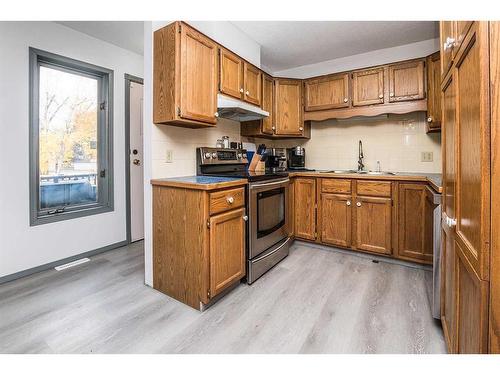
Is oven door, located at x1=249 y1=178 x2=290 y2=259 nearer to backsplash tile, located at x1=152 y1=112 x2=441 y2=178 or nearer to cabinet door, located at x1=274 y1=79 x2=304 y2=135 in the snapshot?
backsplash tile, located at x1=152 y1=112 x2=441 y2=178

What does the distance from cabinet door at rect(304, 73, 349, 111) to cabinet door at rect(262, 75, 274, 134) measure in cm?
47

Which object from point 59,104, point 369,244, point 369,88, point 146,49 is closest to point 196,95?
point 146,49

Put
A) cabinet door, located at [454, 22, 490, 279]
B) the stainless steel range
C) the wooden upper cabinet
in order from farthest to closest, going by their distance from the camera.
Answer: the stainless steel range < the wooden upper cabinet < cabinet door, located at [454, 22, 490, 279]

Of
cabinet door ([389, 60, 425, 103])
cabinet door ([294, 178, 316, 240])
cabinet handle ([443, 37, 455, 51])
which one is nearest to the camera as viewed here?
cabinet handle ([443, 37, 455, 51])

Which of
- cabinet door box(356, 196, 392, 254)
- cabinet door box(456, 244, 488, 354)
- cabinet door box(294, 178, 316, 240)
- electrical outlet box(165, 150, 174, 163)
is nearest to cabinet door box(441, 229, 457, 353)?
cabinet door box(456, 244, 488, 354)

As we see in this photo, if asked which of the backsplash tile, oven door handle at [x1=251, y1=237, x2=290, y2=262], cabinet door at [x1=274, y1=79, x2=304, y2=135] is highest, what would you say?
cabinet door at [x1=274, y1=79, x2=304, y2=135]

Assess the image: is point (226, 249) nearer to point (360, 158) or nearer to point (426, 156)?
point (360, 158)

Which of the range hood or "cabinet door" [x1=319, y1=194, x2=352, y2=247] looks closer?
the range hood

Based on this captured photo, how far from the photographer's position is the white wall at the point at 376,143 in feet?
9.75

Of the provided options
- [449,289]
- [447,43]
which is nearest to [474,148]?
[447,43]

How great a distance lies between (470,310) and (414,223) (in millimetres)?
1821

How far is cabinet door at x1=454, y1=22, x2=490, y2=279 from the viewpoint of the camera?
715 millimetres

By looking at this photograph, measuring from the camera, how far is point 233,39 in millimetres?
2721
